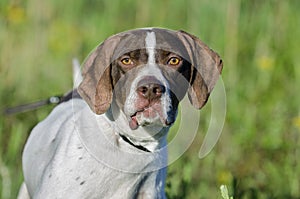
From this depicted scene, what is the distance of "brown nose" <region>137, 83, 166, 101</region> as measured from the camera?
414cm

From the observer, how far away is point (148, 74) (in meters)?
4.23

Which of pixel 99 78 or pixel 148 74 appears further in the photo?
pixel 99 78

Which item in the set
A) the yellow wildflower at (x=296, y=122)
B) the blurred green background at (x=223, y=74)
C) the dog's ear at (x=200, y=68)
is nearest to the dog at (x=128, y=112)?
the dog's ear at (x=200, y=68)

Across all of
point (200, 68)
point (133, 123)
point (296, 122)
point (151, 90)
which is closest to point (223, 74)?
point (296, 122)

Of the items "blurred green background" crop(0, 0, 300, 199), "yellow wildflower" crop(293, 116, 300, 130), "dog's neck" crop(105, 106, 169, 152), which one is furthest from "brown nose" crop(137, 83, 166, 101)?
"yellow wildflower" crop(293, 116, 300, 130)

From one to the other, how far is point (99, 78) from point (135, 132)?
300 millimetres

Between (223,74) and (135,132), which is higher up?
(135,132)

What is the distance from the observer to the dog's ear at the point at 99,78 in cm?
438

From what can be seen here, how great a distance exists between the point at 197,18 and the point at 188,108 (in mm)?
3642

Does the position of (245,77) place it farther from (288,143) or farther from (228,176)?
(228,176)

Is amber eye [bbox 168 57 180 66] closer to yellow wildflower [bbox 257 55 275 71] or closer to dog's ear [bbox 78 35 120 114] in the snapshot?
dog's ear [bbox 78 35 120 114]

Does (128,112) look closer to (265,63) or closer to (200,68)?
(200,68)

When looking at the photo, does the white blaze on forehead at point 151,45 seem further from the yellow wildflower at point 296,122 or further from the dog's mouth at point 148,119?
the yellow wildflower at point 296,122

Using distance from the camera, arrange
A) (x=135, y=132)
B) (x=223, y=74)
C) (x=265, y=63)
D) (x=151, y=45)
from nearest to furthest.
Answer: (x=151, y=45) → (x=135, y=132) → (x=223, y=74) → (x=265, y=63)
